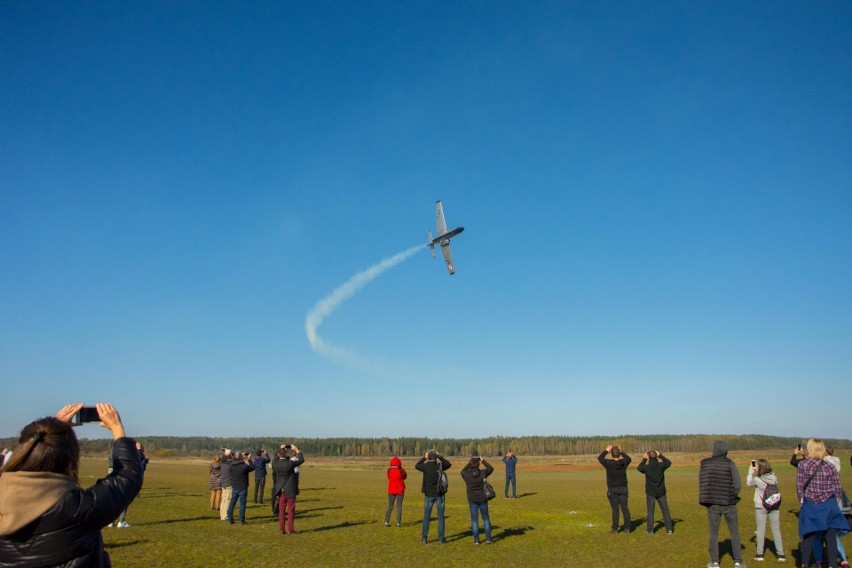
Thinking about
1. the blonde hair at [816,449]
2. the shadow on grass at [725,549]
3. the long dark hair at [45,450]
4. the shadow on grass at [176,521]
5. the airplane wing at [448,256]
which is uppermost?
the airplane wing at [448,256]

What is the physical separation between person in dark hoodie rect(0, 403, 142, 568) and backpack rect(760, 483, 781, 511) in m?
13.3

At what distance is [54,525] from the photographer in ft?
12.4

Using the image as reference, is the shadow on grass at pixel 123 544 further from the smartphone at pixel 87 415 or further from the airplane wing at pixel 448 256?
the airplane wing at pixel 448 256

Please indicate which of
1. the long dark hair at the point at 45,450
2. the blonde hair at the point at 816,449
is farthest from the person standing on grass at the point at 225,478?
the long dark hair at the point at 45,450

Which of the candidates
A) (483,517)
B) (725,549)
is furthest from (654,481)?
(483,517)

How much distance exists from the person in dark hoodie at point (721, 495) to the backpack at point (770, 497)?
1230mm

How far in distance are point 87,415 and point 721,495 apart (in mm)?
11915

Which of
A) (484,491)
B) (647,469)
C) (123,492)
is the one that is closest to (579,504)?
(647,469)

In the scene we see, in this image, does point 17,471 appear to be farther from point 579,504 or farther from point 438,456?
point 579,504

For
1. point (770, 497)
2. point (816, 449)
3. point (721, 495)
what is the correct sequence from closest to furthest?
point (816, 449) → point (721, 495) → point (770, 497)

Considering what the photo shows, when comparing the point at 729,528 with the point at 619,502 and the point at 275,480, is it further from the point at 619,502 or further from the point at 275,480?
the point at 275,480

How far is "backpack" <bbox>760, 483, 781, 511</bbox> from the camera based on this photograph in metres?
12.8

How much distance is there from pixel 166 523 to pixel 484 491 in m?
11.6

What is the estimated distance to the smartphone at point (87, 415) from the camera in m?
4.45
